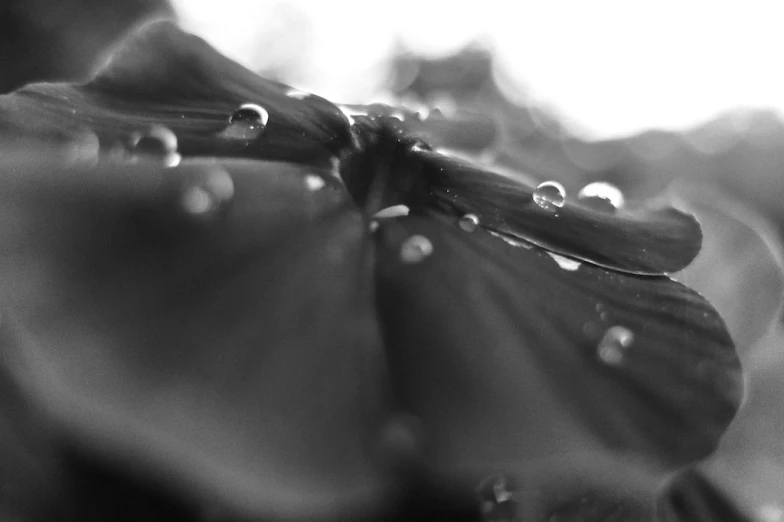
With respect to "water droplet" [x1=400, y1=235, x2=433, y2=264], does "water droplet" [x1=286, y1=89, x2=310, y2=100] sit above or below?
above

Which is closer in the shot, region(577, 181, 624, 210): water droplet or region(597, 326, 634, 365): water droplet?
region(597, 326, 634, 365): water droplet

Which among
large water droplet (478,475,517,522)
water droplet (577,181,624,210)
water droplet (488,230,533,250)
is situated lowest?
large water droplet (478,475,517,522)

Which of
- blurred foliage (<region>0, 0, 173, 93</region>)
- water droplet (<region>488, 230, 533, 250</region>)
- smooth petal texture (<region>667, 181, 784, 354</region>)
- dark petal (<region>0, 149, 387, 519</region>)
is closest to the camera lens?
dark petal (<region>0, 149, 387, 519</region>)

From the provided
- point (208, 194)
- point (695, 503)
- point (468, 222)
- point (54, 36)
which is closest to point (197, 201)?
point (208, 194)

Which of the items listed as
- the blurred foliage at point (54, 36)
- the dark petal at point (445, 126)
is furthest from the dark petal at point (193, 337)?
the blurred foliage at point (54, 36)

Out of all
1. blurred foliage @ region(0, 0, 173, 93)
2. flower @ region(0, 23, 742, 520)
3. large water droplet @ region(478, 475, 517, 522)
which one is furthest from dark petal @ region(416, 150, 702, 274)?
blurred foliage @ region(0, 0, 173, 93)

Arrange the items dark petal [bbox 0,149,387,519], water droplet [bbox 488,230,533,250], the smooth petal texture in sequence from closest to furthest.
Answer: dark petal [bbox 0,149,387,519] → water droplet [bbox 488,230,533,250] → the smooth petal texture

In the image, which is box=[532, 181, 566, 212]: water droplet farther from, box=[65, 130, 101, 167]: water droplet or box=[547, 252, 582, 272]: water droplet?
box=[65, 130, 101, 167]: water droplet
